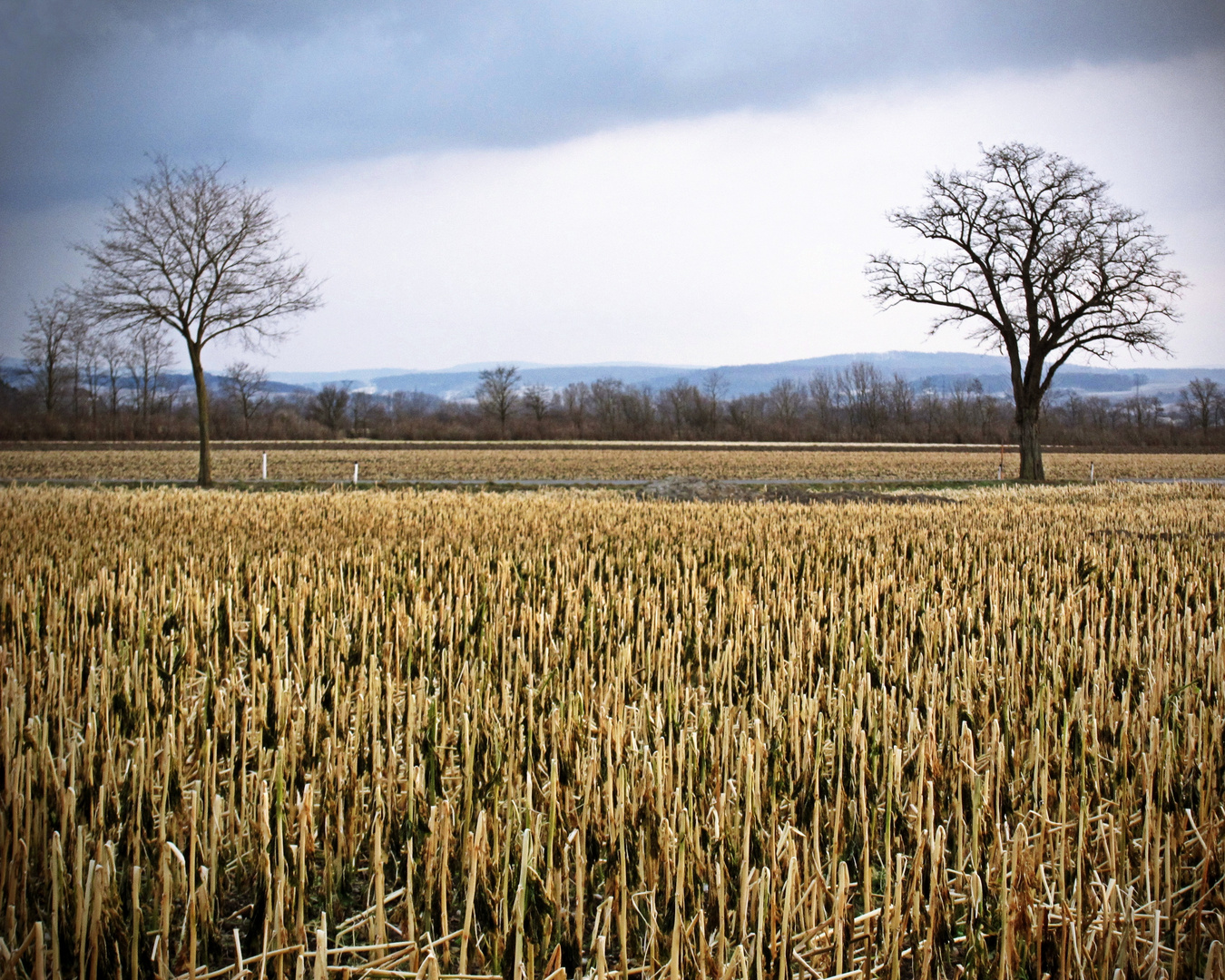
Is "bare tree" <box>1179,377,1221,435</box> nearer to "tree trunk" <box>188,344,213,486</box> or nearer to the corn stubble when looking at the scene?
"tree trunk" <box>188,344,213,486</box>

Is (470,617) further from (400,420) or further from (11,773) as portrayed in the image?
(400,420)

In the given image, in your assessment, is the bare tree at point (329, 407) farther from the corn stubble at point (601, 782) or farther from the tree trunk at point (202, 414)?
the corn stubble at point (601, 782)

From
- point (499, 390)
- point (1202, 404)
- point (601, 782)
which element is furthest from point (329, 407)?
point (1202, 404)

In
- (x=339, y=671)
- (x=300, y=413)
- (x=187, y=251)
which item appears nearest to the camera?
(x=339, y=671)

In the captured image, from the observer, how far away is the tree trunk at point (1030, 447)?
3033 cm

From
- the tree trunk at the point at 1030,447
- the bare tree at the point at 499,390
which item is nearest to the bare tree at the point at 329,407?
the bare tree at the point at 499,390

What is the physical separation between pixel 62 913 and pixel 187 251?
26.1m

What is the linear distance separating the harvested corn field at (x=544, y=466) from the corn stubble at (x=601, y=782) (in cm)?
2641

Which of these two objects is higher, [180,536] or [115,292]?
[115,292]

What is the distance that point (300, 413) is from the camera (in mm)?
101500

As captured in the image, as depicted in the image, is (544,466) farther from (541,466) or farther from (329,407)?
(329,407)

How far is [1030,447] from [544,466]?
20.8 m

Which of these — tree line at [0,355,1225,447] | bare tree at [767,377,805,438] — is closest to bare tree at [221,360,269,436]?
tree line at [0,355,1225,447]

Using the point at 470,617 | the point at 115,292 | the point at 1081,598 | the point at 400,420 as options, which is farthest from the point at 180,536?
the point at 400,420
